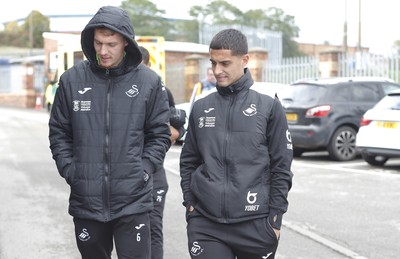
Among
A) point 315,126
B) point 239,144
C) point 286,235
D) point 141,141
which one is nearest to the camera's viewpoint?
point 239,144

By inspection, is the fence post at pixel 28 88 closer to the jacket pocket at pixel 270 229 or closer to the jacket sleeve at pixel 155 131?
the jacket sleeve at pixel 155 131

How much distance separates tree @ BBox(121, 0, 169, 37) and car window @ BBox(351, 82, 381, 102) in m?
50.7

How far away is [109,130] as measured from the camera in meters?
3.94

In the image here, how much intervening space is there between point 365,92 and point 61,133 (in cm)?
1241

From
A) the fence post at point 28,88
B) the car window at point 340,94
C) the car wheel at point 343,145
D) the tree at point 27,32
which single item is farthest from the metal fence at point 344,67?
the tree at point 27,32

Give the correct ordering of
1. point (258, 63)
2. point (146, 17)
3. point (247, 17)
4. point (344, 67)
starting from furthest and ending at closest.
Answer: point (247, 17)
point (146, 17)
point (258, 63)
point (344, 67)

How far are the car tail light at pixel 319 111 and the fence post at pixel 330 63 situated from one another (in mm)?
9924

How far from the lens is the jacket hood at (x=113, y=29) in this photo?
157 inches

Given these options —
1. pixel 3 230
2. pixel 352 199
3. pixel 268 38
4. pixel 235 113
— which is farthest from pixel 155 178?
pixel 268 38

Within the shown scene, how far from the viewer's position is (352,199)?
10.4 meters

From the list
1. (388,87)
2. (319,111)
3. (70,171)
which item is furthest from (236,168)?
(388,87)

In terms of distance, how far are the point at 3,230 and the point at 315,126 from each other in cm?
813

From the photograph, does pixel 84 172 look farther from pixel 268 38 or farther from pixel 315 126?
pixel 268 38

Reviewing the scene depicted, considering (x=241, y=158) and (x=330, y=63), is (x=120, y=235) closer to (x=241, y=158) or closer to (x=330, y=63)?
(x=241, y=158)
